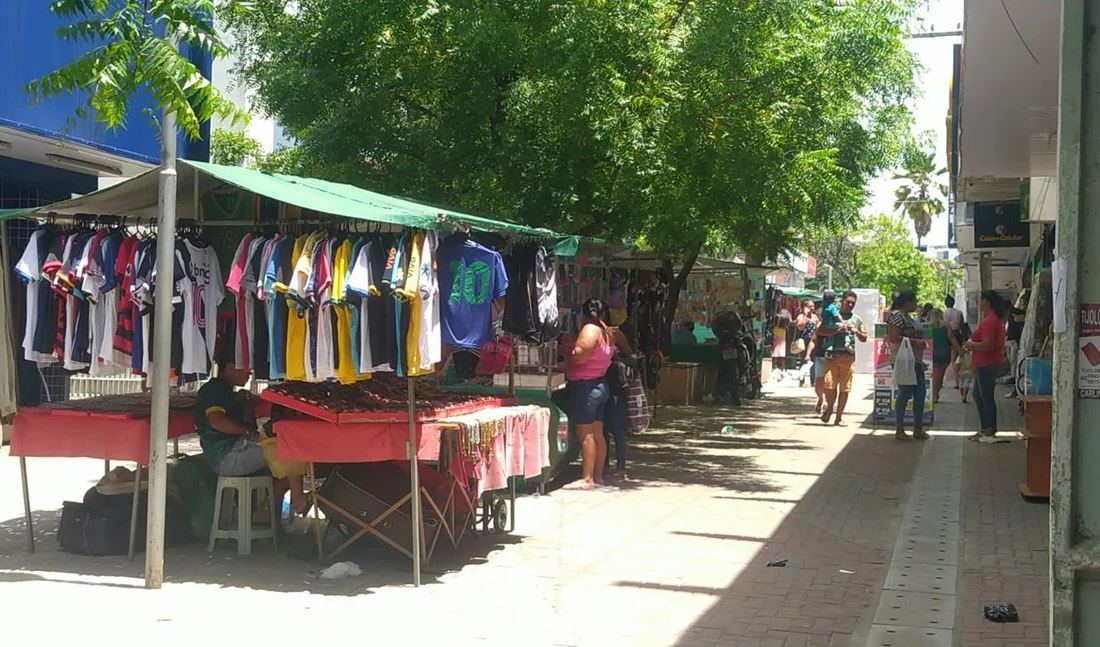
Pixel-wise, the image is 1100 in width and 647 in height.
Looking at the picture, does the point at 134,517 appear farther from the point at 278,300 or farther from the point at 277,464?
the point at 278,300

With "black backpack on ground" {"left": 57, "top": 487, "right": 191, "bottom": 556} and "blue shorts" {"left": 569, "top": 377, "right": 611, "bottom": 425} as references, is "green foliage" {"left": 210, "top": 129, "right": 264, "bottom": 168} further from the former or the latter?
"black backpack on ground" {"left": 57, "top": 487, "right": 191, "bottom": 556}

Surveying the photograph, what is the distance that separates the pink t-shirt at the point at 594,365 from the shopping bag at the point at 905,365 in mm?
5578

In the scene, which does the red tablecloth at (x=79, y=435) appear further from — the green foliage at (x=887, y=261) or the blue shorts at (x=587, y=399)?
the green foliage at (x=887, y=261)

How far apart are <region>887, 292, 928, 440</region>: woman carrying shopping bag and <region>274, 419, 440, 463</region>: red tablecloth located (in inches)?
347

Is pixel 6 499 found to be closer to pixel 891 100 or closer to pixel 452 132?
pixel 452 132

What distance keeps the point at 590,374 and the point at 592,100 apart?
104 inches

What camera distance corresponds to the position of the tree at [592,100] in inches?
456

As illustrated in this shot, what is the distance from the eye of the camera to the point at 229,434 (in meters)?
8.25

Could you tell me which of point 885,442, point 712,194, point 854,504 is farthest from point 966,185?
point 854,504

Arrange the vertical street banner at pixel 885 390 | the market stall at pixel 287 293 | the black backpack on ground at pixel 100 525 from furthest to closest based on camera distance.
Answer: the vertical street banner at pixel 885 390 < the black backpack on ground at pixel 100 525 < the market stall at pixel 287 293

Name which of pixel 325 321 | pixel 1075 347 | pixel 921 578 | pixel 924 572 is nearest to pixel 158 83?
pixel 325 321

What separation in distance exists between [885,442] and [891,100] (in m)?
4.62

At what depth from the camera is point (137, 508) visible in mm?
8016

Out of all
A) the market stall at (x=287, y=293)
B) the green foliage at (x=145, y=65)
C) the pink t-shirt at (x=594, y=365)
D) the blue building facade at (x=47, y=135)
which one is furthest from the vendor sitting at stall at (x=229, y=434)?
the blue building facade at (x=47, y=135)
